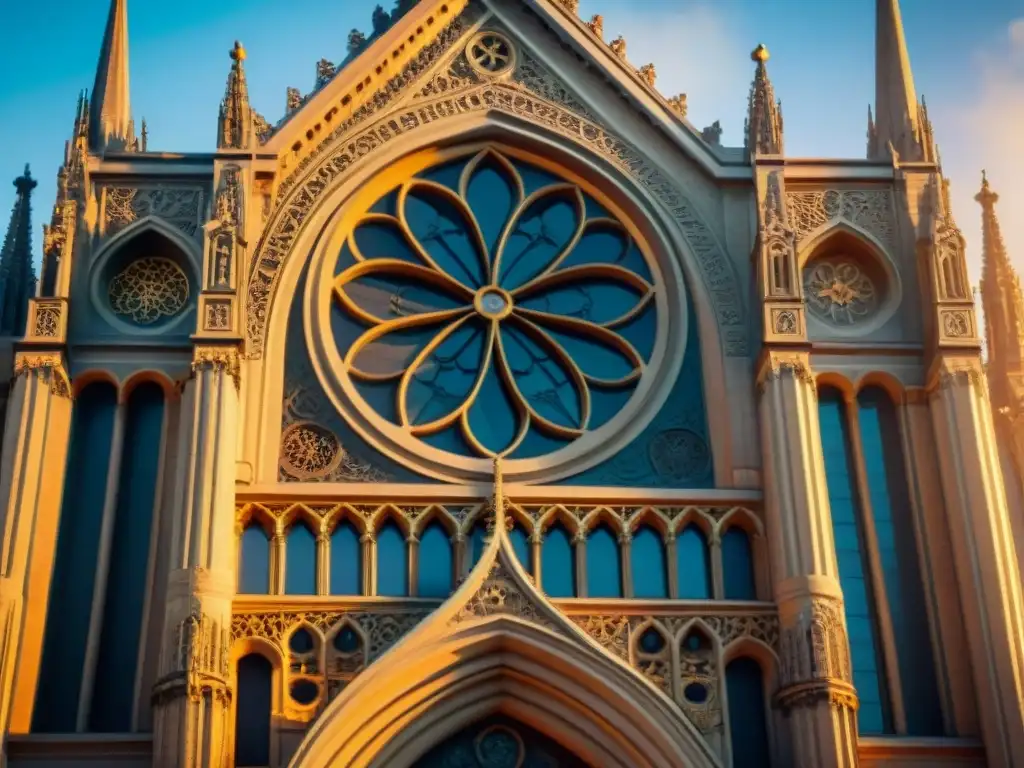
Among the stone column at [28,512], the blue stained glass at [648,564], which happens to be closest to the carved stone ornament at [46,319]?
the stone column at [28,512]

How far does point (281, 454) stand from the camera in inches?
915

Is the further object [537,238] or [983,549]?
[537,238]

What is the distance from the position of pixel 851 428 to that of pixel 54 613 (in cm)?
946

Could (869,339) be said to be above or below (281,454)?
above

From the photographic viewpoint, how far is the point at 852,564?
23.2m

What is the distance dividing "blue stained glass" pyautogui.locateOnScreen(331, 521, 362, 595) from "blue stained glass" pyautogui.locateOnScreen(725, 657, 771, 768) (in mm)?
4228

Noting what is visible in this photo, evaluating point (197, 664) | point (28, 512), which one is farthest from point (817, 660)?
point (28, 512)

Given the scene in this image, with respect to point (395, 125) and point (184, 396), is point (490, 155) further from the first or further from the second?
point (184, 396)

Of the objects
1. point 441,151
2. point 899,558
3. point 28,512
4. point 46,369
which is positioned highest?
point 441,151

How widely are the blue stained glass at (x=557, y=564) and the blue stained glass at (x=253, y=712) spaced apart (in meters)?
3.26

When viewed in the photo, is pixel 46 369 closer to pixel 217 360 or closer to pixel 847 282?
pixel 217 360

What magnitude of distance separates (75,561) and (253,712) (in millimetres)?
2798

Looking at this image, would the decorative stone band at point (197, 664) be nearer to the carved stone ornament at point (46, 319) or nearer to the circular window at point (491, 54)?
the carved stone ornament at point (46, 319)

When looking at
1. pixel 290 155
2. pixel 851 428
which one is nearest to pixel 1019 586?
pixel 851 428
